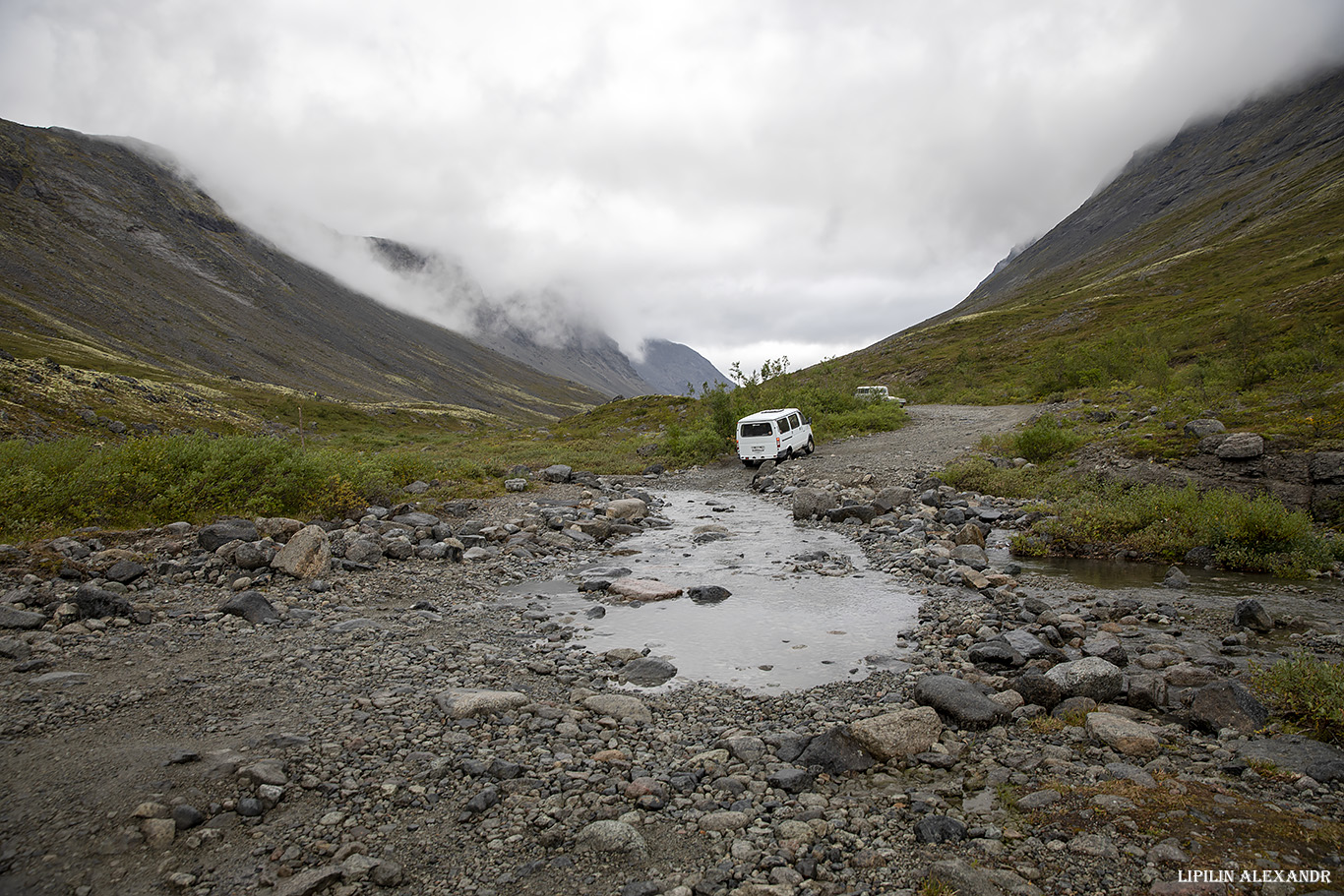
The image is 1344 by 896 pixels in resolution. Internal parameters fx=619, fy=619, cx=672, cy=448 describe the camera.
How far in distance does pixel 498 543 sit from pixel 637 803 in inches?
507

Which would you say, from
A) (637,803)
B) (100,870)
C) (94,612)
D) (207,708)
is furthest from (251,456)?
(637,803)

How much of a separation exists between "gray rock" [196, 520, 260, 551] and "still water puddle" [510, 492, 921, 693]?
Result: 240 inches

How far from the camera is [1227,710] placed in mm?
6301

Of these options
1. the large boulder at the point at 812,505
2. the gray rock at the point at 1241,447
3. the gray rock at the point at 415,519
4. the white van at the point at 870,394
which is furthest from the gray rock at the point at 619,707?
the white van at the point at 870,394

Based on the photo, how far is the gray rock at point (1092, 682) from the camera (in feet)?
23.6

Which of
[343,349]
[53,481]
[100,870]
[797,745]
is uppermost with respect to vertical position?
[343,349]

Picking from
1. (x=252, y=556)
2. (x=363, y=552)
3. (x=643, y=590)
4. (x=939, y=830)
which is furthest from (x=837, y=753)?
(x=252, y=556)

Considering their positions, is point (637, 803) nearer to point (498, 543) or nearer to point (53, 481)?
point (498, 543)

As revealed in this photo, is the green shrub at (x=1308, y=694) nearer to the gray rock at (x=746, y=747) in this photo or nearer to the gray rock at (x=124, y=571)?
the gray rock at (x=746, y=747)

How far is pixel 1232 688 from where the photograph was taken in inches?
254

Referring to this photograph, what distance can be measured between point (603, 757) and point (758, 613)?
6.18 meters

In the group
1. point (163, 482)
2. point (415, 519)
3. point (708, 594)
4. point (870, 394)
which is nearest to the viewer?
point (708, 594)

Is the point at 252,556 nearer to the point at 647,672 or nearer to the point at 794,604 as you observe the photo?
the point at 647,672

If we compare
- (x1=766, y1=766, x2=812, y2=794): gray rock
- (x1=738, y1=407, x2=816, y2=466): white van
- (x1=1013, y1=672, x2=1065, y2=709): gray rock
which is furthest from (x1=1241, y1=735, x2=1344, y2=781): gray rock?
(x1=738, y1=407, x2=816, y2=466): white van
